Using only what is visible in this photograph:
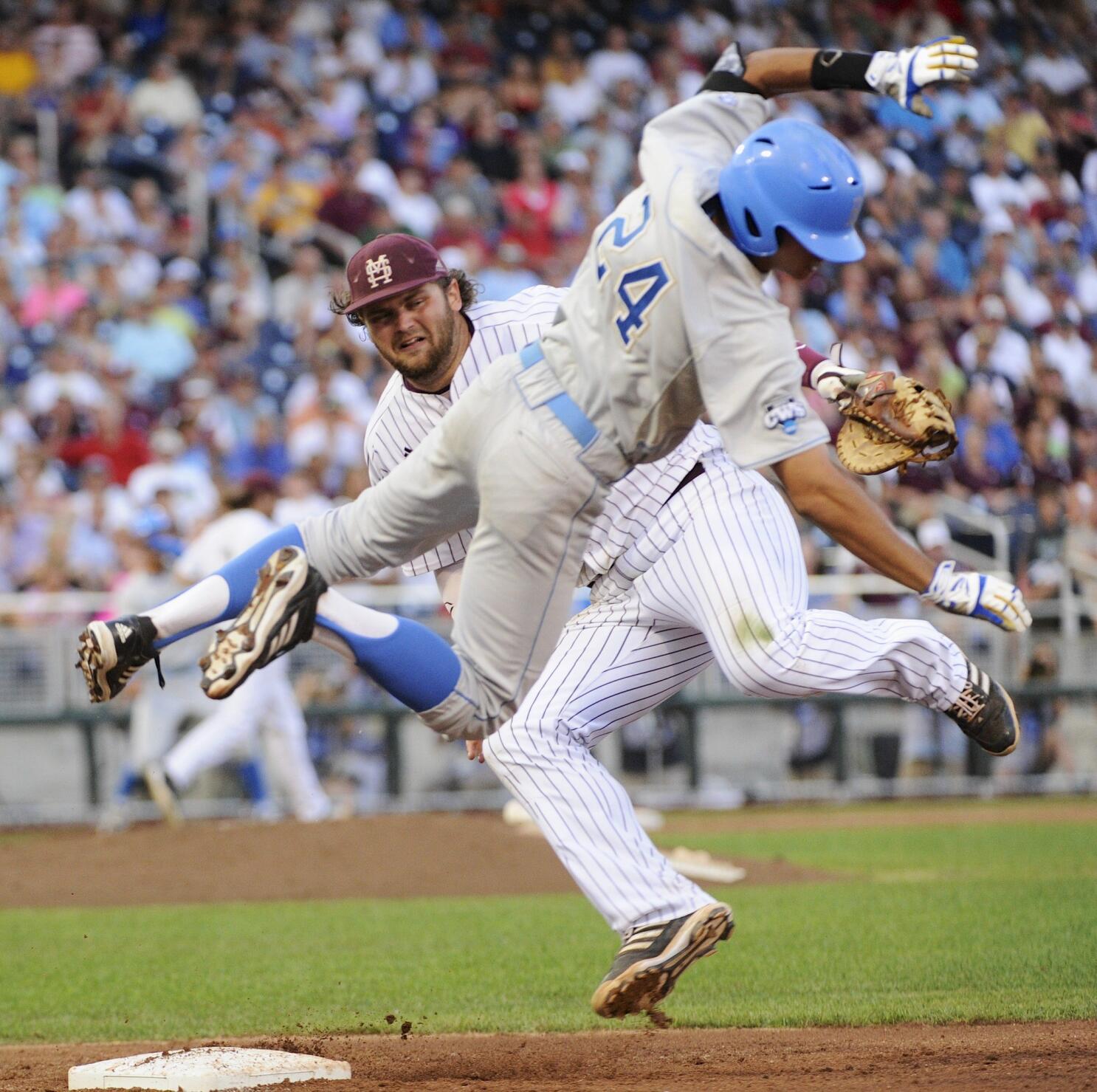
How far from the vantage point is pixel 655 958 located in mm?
4785

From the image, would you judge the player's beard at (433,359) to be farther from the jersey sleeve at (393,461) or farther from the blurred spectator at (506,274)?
the blurred spectator at (506,274)

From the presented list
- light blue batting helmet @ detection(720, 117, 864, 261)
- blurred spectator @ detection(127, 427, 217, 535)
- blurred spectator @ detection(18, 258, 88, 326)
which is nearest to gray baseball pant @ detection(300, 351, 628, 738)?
light blue batting helmet @ detection(720, 117, 864, 261)

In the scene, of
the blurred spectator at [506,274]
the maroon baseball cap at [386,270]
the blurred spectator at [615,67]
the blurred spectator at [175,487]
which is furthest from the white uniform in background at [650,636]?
the blurred spectator at [615,67]

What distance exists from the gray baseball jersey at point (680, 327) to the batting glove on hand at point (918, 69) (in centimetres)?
40

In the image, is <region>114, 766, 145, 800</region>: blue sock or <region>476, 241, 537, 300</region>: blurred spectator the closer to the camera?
<region>114, 766, 145, 800</region>: blue sock

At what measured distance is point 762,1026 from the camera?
5805 millimetres

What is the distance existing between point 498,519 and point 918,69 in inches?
63.3

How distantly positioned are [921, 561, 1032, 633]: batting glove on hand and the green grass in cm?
187

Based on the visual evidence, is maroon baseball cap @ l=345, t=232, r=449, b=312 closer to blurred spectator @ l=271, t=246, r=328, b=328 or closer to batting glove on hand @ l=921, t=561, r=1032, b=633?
batting glove on hand @ l=921, t=561, r=1032, b=633

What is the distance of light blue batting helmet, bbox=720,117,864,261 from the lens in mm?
4195

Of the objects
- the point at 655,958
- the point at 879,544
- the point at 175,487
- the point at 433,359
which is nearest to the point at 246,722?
the point at 175,487

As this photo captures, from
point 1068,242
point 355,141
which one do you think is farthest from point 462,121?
point 1068,242

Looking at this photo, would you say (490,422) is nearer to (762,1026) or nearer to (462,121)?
(762,1026)

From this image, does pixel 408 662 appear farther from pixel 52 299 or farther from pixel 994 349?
pixel 994 349
